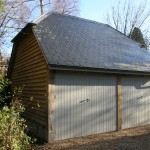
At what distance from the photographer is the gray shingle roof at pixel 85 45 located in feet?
30.8

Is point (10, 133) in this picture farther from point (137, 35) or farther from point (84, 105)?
point (137, 35)

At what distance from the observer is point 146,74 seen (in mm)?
11469

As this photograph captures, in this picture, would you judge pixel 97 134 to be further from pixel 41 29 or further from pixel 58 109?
pixel 41 29

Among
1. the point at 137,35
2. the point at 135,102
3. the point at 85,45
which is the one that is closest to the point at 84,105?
the point at 85,45

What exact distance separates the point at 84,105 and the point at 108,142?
177cm

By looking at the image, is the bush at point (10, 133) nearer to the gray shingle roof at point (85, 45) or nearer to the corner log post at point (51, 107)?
the corner log post at point (51, 107)

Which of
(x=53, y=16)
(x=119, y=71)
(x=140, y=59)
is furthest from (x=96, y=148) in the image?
(x=53, y=16)

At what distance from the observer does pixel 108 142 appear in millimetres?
8461

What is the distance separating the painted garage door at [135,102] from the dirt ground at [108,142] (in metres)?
1.27

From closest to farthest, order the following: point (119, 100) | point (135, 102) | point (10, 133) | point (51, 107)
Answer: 1. point (10, 133)
2. point (51, 107)
3. point (119, 100)
4. point (135, 102)

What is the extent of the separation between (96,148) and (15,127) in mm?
3056

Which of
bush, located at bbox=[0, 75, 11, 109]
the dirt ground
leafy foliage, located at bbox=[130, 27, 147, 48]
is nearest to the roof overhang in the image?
bush, located at bbox=[0, 75, 11, 109]

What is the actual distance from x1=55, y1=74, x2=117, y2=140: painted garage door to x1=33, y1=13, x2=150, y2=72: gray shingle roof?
0.67 meters

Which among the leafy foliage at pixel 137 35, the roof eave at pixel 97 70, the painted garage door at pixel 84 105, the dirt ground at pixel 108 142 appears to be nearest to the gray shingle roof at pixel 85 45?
the roof eave at pixel 97 70
